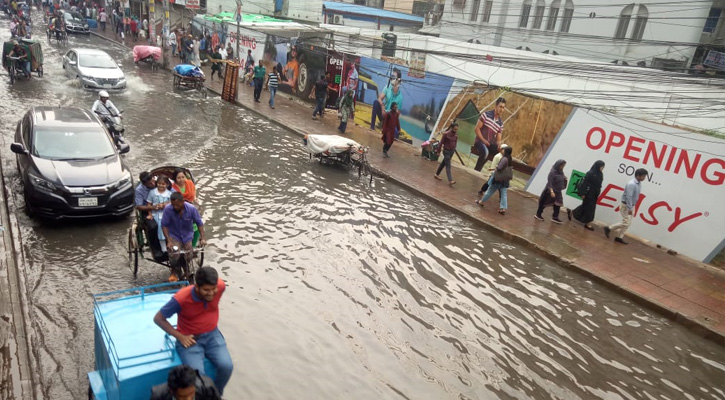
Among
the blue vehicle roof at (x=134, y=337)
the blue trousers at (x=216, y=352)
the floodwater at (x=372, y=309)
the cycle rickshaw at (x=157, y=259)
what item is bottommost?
the floodwater at (x=372, y=309)

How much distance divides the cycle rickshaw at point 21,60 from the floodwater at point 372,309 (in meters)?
9.77

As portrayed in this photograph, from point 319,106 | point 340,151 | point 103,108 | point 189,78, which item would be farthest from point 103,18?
point 340,151

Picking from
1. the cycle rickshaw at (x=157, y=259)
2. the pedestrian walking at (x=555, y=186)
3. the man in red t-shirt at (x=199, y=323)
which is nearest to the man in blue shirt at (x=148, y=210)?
the cycle rickshaw at (x=157, y=259)

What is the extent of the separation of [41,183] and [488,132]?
1108 cm

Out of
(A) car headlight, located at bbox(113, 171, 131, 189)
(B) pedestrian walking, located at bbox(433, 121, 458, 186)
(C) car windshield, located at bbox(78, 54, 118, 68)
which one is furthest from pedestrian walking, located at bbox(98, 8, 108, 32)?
(A) car headlight, located at bbox(113, 171, 131, 189)

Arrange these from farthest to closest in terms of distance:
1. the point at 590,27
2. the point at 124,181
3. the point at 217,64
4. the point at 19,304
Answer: the point at 590,27 < the point at 217,64 < the point at 124,181 < the point at 19,304

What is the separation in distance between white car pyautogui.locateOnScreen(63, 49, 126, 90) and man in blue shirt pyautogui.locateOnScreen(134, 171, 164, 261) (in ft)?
47.2

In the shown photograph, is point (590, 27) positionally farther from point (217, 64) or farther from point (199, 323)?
point (199, 323)

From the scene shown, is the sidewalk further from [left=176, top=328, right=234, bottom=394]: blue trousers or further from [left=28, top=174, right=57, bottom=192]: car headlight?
[left=28, top=174, right=57, bottom=192]: car headlight

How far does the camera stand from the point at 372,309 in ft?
24.3

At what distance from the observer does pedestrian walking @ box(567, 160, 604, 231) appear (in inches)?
445

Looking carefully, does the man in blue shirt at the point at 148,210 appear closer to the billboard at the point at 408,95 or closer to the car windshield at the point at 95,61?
the billboard at the point at 408,95

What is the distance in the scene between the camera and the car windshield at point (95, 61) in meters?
20.4

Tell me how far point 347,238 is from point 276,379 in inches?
164
